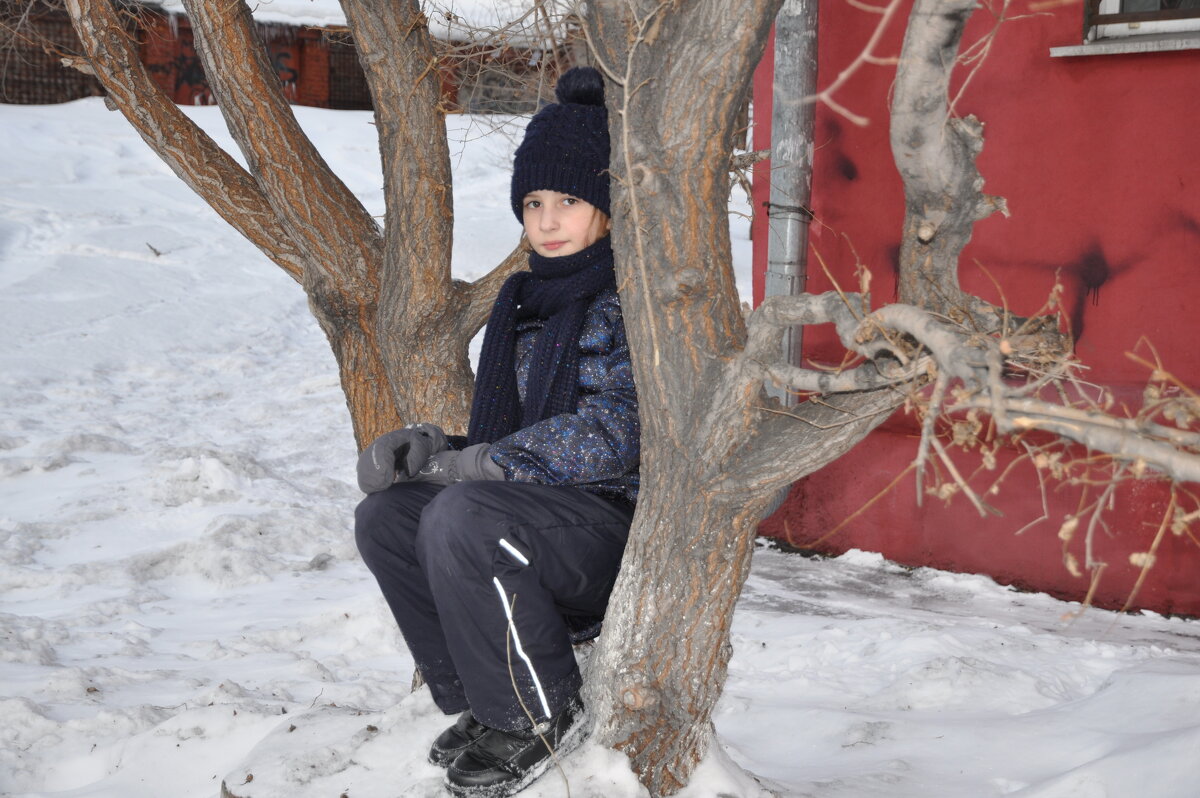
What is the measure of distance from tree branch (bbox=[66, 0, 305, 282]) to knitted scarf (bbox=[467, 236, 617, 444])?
1084 mm

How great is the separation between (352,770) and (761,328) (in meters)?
1.35

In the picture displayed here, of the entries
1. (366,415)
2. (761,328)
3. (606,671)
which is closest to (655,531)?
(606,671)

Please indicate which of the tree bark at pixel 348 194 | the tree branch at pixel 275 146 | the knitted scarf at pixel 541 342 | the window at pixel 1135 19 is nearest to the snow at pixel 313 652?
the knitted scarf at pixel 541 342

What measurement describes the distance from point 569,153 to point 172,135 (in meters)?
1.59

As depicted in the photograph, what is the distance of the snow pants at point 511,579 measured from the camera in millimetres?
2082

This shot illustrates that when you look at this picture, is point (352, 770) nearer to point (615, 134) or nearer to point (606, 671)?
point (606, 671)

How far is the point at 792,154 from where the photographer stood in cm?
441

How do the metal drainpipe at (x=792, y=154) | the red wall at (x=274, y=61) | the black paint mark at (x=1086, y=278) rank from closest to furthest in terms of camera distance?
the black paint mark at (x=1086, y=278), the metal drainpipe at (x=792, y=154), the red wall at (x=274, y=61)

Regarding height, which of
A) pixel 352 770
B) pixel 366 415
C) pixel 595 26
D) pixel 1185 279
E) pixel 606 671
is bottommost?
pixel 352 770

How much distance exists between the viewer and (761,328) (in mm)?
2045

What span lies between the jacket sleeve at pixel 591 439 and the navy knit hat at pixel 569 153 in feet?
0.95

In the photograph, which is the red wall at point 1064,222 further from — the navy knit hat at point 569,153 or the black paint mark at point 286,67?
the black paint mark at point 286,67

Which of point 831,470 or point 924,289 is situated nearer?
point 924,289

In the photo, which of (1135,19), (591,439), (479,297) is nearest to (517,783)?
(591,439)
